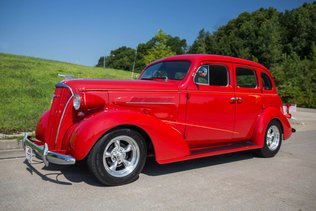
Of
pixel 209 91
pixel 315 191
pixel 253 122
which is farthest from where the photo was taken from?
pixel 253 122

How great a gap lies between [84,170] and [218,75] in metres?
2.82

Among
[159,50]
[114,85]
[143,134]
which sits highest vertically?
[159,50]

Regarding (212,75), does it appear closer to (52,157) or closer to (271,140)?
(271,140)

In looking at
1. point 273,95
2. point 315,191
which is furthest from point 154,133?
point 273,95

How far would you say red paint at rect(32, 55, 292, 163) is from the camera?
156 inches

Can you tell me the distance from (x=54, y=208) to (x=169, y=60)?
128 inches

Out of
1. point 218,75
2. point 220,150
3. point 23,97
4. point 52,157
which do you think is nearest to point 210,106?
point 218,75

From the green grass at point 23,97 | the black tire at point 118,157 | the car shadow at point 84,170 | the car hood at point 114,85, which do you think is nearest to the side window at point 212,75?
the car hood at point 114,85

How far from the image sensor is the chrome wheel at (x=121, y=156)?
402cm

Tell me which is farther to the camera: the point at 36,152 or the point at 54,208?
the point at 36,152

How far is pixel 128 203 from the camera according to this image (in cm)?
344

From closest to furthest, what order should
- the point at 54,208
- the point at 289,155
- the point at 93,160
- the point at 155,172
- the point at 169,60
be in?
the point at 54,208
the point at 93,160
the point at 155,172
the point at 169,60
the point at 289,155

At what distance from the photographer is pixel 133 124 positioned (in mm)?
4031

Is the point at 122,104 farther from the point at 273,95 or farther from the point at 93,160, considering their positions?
the point at 273,95
